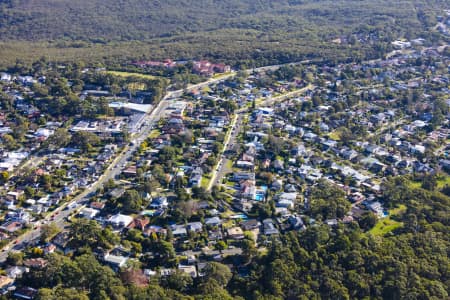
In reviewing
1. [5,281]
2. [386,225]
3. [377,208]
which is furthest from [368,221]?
[5,281]

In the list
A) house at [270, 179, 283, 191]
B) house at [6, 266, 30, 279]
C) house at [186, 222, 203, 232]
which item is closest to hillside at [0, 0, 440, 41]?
house at [270, 179, 283, 191]

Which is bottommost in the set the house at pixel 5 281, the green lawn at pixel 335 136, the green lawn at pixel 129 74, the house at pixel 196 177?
the house at pixel 5 281

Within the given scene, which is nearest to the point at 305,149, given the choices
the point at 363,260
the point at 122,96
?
the point at 363,260

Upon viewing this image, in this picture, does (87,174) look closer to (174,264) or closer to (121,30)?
(174,264)

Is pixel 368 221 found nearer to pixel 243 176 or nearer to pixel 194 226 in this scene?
pixel 243 176

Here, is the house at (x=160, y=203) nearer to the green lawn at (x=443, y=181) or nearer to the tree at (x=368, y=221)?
the tree at (x=368, y=221)

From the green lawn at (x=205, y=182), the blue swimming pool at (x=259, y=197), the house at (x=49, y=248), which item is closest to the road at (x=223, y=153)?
the green lawn at (x=205, y=182)
